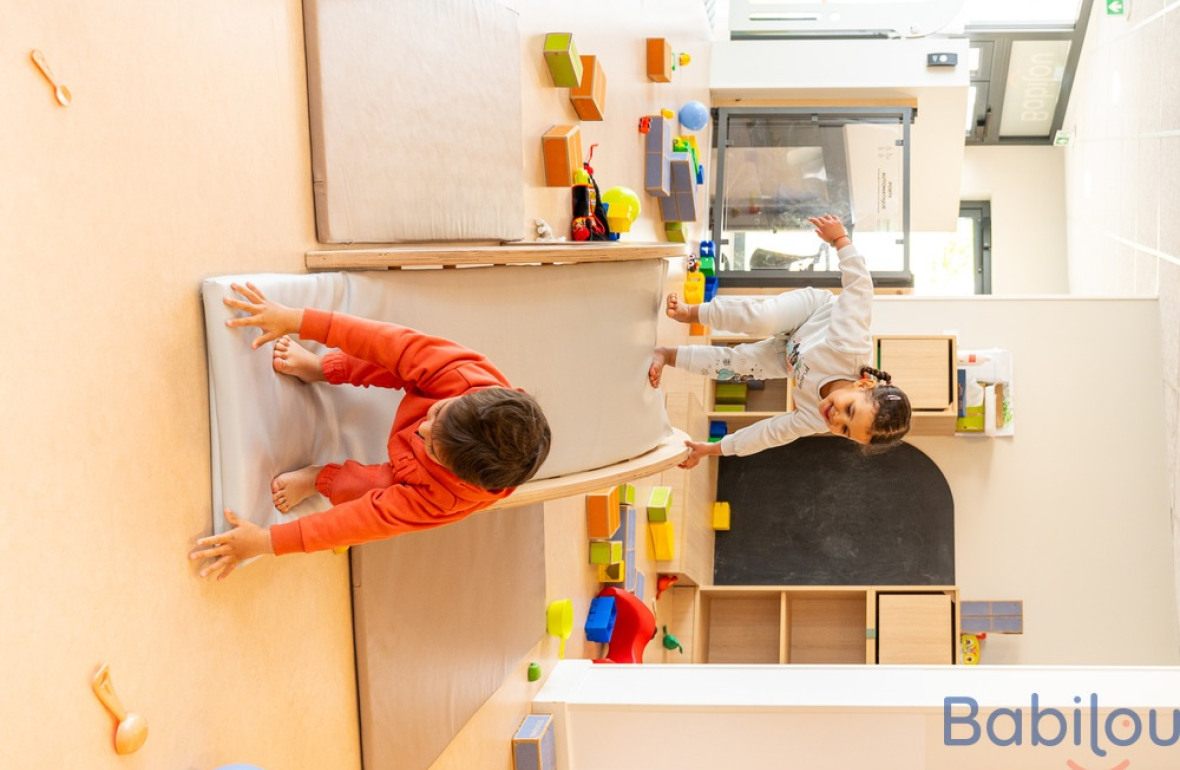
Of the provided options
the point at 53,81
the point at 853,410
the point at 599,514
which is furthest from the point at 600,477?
the point at 599,514

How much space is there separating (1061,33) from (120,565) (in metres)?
6.75

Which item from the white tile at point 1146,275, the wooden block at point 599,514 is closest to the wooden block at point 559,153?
the wooden block at point 599,514

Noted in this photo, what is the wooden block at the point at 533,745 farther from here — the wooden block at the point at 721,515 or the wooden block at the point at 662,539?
the wooden block at the point at 721,515

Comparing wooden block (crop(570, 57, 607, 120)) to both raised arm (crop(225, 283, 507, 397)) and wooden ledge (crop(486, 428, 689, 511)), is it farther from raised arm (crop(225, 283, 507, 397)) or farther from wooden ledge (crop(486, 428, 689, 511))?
raised arm (crop(225, 283, 507, 397))

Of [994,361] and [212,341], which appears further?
[994,361]

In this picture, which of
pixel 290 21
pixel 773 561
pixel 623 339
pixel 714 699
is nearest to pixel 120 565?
pixel 290 21

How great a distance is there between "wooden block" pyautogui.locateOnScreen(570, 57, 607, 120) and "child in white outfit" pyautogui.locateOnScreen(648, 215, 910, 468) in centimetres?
79

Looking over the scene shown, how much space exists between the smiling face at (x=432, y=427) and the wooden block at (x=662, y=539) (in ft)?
10.4

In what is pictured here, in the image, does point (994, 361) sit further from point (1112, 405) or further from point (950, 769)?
point (950, 769)

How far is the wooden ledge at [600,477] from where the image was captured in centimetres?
212

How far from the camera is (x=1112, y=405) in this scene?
17.7ft

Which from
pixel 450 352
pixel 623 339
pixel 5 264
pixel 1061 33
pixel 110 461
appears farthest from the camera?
pixel 1061 33

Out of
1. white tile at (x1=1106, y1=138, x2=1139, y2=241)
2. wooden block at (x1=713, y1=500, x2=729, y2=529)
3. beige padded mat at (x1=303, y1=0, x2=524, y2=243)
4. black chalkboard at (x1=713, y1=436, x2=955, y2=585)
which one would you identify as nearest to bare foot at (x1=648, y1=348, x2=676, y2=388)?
beige padded mat at (x1=303, y1=0, x2=524, y2=243)

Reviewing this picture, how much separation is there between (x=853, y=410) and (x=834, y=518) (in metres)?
2.82
